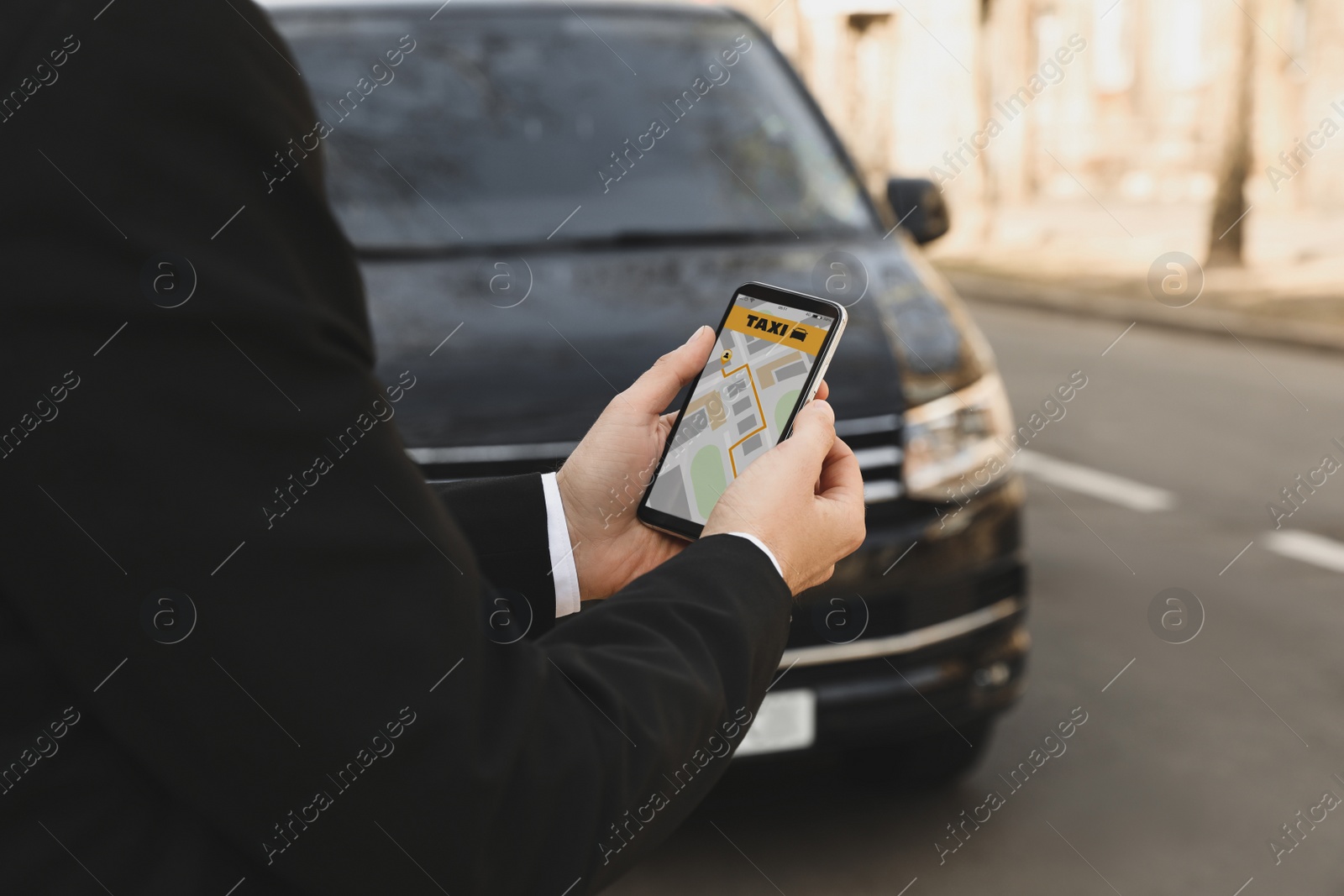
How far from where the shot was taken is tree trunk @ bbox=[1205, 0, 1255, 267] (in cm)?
1405

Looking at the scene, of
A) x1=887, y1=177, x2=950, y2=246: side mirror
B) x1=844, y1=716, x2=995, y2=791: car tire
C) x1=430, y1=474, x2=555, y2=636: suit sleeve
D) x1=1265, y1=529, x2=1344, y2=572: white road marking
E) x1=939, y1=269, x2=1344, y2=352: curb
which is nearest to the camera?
x1=430, y1=474, x2=555, y2=636: suit sleeve

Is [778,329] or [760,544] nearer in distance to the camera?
[760,544]

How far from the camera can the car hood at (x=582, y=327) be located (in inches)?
116

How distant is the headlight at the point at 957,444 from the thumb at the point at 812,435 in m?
1.76

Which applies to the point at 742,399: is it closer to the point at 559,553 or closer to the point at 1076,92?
the point at 559,553

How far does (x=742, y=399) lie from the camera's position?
5.29 feet

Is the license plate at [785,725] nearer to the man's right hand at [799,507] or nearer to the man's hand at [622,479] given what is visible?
the man's hand at [622,479]

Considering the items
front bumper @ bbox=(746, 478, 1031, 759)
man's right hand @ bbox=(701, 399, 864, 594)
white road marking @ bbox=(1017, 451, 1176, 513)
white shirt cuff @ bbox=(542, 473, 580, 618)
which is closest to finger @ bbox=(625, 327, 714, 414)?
white shirt cuff @ bbox=(542, 473, 580, 618)

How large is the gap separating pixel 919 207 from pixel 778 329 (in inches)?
109

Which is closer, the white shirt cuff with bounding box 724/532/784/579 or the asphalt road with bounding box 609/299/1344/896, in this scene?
the white shirt cuff with bounding box 724/532/784/579

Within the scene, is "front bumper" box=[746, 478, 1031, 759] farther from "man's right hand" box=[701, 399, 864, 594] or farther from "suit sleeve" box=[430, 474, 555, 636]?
"man's right hand" box=[701, 399, 864, 594]

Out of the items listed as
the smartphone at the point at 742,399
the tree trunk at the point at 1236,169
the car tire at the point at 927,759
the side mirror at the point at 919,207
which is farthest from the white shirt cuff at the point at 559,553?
the tree trunk at the point at 1236,169

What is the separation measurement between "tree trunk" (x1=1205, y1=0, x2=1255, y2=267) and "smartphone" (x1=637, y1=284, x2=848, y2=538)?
13263 mm

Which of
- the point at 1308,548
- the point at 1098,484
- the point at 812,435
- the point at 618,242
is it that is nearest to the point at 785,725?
the point at 618,242
